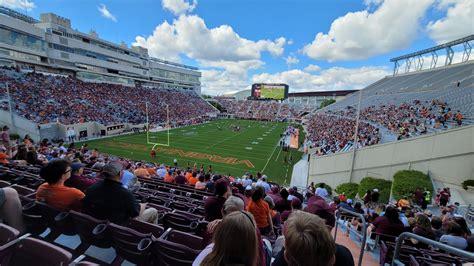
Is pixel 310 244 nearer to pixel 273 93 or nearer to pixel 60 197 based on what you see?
pixel 60 197

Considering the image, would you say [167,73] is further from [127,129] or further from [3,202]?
[3,202]

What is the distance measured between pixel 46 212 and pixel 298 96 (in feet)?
350

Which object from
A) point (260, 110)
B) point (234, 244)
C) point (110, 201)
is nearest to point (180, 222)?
point (110, 201)

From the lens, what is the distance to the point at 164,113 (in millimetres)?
48531

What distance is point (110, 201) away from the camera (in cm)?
326

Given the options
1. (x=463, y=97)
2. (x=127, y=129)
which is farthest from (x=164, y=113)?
(x=463, y=97)

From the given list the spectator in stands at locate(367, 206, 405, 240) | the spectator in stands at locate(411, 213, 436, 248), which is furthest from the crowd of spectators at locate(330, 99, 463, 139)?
the spectator in stands at locate(411, 213, 436, 248)

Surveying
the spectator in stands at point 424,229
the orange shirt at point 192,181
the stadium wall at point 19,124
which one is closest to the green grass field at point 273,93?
the stadium wall at point 19,124

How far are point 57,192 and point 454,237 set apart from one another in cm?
654

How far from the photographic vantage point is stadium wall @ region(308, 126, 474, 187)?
39.4ft

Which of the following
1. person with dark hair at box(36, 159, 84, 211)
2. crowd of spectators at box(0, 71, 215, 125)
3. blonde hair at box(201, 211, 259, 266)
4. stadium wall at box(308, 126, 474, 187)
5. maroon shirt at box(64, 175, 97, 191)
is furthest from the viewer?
crowd of spectators at box(0, 71, 215, 125)

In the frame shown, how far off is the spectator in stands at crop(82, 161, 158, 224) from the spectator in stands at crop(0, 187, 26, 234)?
2.59ft

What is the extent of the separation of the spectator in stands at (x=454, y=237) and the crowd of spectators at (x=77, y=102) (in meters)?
34.0

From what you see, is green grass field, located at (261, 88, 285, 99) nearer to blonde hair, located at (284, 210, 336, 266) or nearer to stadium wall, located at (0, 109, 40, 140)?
stadium wall, located at (0, 109, 40, 140)
